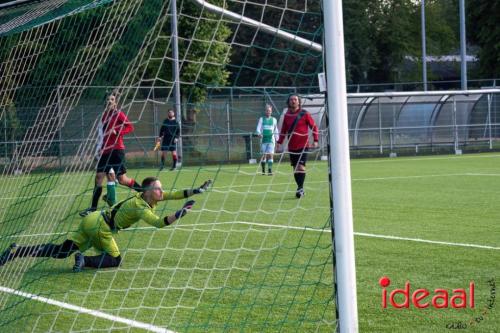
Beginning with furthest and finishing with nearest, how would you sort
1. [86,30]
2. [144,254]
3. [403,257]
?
[86,30], [144,254], [403,257]

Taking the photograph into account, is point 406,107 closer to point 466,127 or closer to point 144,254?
point 466,127

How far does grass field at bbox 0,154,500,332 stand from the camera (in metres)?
6.46

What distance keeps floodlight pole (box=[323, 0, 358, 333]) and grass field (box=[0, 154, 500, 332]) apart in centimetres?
→ 85

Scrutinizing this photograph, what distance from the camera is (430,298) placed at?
694cm

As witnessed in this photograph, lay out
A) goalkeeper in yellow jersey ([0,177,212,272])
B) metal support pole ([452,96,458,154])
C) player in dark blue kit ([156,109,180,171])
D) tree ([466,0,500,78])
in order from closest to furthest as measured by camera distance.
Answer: goalkeeper in yellow jersey ([0,177,212,272]) < player in dark blue kit ([156,109,180,171]) < metal support pole ([452,96,458,154]) < tree ([466,0,500,78])

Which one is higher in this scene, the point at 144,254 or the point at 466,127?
the point at 144,254

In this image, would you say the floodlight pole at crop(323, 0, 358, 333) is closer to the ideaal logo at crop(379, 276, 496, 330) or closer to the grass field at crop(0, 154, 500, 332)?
the grass field at crop(0, 154, 500, 332)

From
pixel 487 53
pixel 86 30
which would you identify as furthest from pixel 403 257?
pixel 487 53

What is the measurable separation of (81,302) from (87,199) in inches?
342

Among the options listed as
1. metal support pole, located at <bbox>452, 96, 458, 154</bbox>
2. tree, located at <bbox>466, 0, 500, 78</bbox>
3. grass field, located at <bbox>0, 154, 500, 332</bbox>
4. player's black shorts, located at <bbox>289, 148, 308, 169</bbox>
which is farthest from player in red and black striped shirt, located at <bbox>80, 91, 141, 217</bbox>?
tree, located at <bbox>466, 0, 500, 78</bbox>

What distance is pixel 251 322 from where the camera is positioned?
6.37m

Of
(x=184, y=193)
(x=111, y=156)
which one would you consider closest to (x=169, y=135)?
(x=111, y=156)

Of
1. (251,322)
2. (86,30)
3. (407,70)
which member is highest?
(86,30)

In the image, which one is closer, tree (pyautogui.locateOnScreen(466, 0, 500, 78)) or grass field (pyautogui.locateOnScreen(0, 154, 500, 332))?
grass field (pyautogui.locateOnScreen(0, 154, 500, 332))
